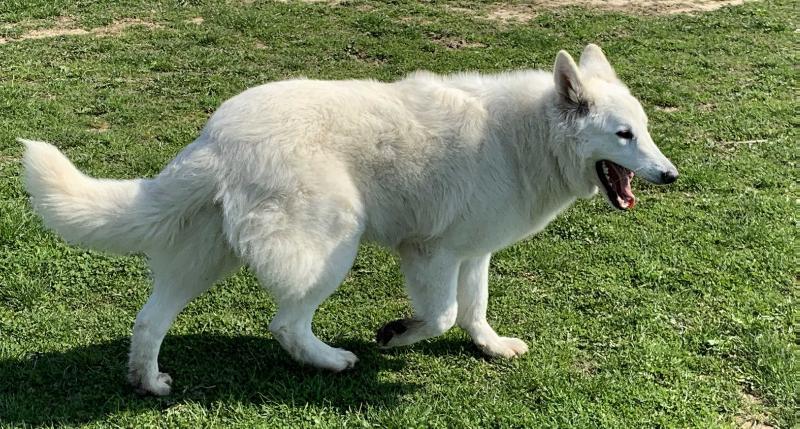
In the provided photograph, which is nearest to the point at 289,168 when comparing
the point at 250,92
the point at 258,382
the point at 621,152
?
the point at 250,92

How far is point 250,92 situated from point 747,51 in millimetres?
8877

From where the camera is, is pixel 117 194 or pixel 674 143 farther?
pixel 674 143

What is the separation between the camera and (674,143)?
7.52 meters

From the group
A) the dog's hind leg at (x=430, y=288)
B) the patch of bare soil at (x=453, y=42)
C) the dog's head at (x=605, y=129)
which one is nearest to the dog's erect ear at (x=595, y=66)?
Result: the dog's head at (x=605, y=129)

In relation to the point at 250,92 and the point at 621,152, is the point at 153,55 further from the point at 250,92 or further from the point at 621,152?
the point at 621,152

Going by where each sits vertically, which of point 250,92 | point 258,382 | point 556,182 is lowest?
point 258,382

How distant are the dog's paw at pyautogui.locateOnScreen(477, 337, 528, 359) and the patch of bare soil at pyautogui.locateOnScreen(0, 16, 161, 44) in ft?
25.6

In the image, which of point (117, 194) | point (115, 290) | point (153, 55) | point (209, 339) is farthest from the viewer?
point (153, 55)

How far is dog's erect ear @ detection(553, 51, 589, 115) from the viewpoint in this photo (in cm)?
383

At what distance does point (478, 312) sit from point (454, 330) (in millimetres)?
372

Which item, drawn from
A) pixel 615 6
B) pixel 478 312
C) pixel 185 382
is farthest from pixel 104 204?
pixel 615 6

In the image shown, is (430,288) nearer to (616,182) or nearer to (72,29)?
(616,182)

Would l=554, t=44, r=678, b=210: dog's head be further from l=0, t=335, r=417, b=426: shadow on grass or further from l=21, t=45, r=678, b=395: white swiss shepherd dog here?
l=0, t=335, r=417, b=426: shadow on grass

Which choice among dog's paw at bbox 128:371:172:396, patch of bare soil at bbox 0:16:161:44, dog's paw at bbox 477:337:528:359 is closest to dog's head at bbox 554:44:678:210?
dog's paw at bbox 477:337:528:359
